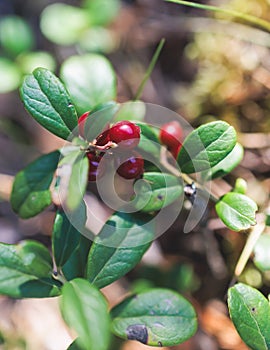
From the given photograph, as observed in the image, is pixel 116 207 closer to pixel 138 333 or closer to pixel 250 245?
pixel 138 333

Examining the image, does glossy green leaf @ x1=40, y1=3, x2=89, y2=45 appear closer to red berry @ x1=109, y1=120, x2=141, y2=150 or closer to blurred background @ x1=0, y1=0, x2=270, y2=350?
Result: blurred background @ x1=0, y1=0, x2=270, y2=350

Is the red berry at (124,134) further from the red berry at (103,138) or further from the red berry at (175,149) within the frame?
the red berry at (175,149)

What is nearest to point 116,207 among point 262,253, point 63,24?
point 262,253

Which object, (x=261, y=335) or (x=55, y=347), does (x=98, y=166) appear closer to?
(x=261, y=335)

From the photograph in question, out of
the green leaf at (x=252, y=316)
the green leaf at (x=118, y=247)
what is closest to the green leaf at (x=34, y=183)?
the green leaf at (x=118, y=247)

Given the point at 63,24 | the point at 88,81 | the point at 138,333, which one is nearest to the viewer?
the point at 138,333
